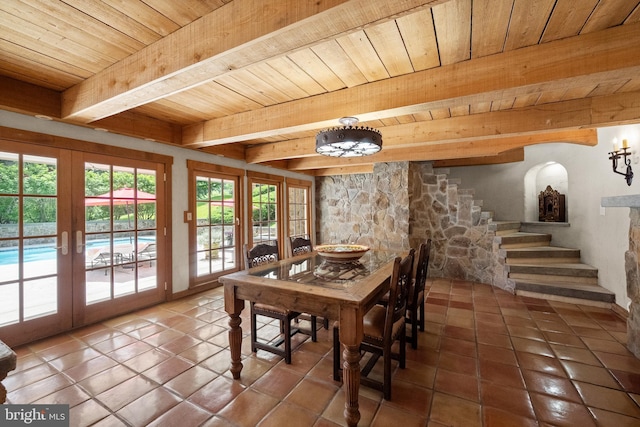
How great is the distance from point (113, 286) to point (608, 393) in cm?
449

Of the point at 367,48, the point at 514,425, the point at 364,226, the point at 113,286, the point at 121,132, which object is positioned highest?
the point at 367,48

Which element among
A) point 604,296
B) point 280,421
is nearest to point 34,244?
point 280,421

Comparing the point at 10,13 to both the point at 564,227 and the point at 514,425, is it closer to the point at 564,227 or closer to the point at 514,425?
the point at 514,425

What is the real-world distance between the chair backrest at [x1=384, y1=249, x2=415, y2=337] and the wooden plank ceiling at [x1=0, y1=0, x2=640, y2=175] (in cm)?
122

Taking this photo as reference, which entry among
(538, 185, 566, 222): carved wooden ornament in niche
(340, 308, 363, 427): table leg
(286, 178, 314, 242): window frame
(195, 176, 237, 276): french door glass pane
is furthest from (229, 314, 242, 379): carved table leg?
(538, 185, 566, 222): carved wooden ornament in niche

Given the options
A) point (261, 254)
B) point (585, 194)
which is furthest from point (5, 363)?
point (585, 194)

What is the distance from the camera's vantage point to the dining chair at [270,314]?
209cm

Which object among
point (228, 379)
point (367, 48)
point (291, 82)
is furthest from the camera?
point (291, 82)

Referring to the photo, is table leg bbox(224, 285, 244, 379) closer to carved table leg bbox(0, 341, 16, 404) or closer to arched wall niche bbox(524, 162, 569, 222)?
carved table leg bbox(0, 341, 16, 404)

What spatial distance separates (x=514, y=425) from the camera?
4.90 feet

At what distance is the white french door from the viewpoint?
7.75 ft

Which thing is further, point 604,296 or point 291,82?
point 604,296

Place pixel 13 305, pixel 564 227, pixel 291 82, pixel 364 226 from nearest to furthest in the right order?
pixel 291 82
pixel 13 305
pixel 564 227
pixel 364 226

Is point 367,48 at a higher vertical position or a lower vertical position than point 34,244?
higher
